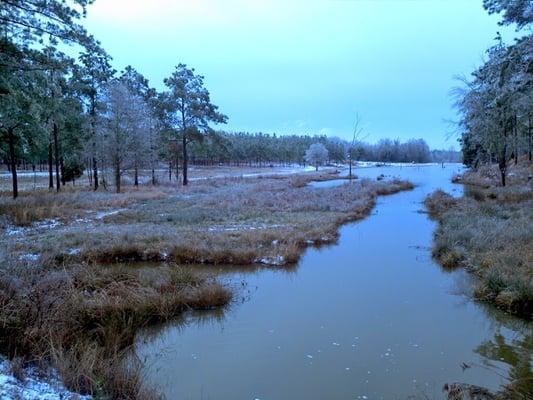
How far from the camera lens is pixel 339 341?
23.2 feet

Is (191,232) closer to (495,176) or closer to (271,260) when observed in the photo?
(271,260)

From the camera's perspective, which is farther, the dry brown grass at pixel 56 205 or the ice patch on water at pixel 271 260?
the dry brown grass at pixel 56 205

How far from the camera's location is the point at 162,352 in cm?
675

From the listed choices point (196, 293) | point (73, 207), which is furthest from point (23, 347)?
point (73, 207)

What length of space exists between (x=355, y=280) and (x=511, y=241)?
5056mm

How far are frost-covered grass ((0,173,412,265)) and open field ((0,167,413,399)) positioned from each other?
4cm

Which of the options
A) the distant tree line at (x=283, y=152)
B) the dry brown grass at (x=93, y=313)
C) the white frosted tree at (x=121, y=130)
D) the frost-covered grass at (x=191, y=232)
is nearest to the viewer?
the dry brown grass at (x=93, y=313)

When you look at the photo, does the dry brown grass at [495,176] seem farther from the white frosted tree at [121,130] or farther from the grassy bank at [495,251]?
the white frosted tree at [121,130]

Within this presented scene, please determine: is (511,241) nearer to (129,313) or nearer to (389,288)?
(389,288)

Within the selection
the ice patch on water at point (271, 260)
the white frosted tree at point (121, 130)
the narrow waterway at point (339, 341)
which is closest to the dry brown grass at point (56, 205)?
the white frosted tree at point (121, 130)

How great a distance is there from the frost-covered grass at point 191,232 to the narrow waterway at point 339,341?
6.74 ft

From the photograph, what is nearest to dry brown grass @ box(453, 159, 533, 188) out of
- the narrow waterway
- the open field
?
the open field

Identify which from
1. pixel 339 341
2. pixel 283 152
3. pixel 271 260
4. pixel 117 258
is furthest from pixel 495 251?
pixel 283 152

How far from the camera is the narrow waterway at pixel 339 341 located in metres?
5.73
